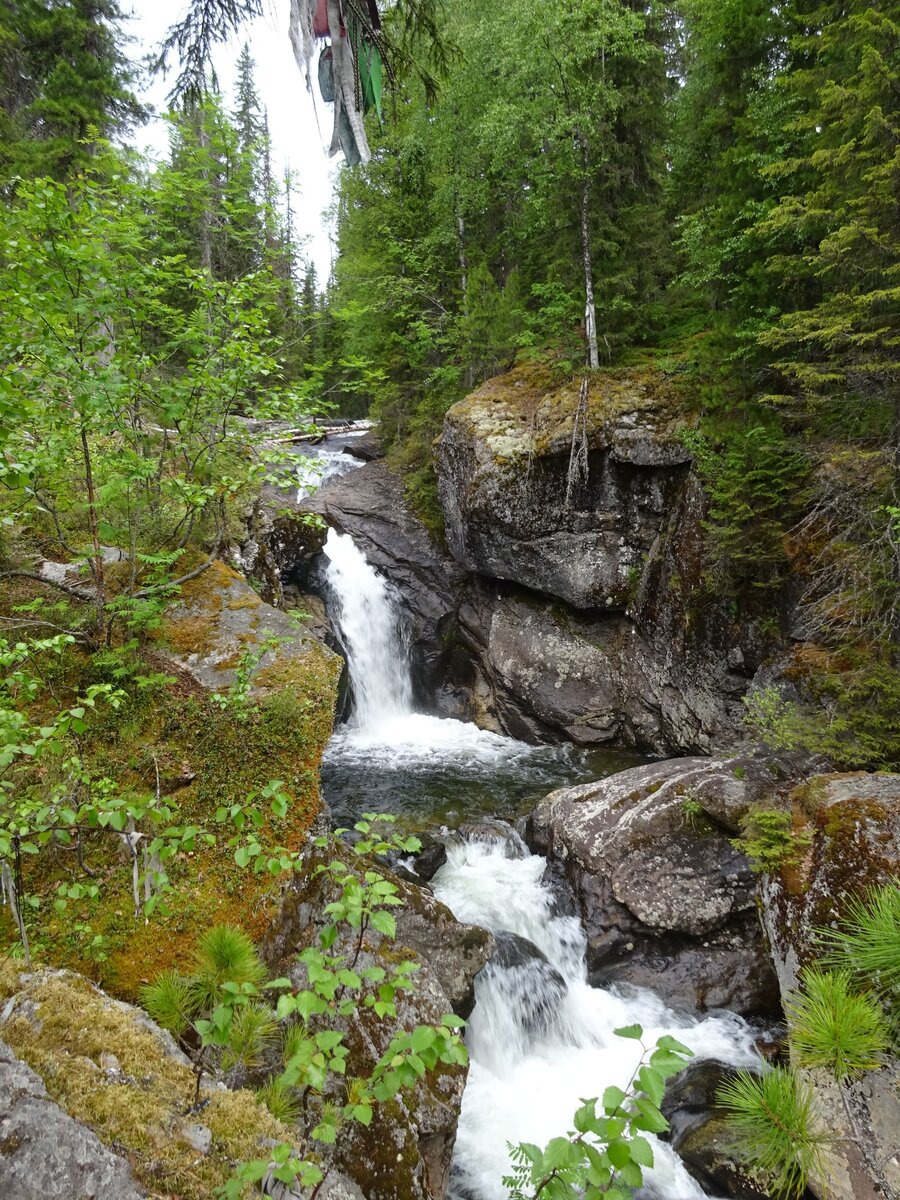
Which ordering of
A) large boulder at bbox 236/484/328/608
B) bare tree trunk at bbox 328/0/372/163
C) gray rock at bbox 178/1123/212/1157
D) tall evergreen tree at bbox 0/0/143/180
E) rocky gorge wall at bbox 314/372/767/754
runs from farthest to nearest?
rocky gorge wall at bbox 314/372/767/754 < large boulder at bbox 236/484/328/608 < tall evergreen tree at bbox 0/0/143/180 < bare tree trunk at bbox 328/0/372/163 < gray rock at bbox 178/1123/212/1157

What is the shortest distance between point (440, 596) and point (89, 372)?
38.0 ft

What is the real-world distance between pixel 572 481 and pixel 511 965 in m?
8.87

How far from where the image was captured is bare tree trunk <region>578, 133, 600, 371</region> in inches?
473

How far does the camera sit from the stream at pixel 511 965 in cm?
521

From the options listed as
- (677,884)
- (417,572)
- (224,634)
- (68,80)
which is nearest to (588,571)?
(417,572)

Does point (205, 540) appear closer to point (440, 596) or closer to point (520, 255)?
point (440, 596)

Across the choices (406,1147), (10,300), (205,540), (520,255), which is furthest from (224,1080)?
(520,255)

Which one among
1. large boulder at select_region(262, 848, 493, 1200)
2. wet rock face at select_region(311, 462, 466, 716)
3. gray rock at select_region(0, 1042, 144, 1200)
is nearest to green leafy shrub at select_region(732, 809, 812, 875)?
large boulder at select_region(262, 848, 493, 1200)

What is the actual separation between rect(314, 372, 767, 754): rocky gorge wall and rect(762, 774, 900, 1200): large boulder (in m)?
4.64

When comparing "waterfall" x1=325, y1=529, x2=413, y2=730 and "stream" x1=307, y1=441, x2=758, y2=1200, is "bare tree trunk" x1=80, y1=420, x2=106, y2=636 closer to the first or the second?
"stream" x1=307, y1=441, x2=758, y2=1200

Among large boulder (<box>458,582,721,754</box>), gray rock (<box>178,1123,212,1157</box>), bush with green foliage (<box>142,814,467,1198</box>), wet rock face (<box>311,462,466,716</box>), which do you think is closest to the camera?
bush with green foliage (<box>142,814,467,1198</box>)

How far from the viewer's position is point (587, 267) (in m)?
12.2

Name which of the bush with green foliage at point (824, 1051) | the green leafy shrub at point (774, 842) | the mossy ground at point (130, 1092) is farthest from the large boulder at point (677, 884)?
the mossy ground at point (130, 1092)

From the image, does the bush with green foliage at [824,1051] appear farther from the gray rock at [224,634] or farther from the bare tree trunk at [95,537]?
the bare tree trunk at [95,537]
